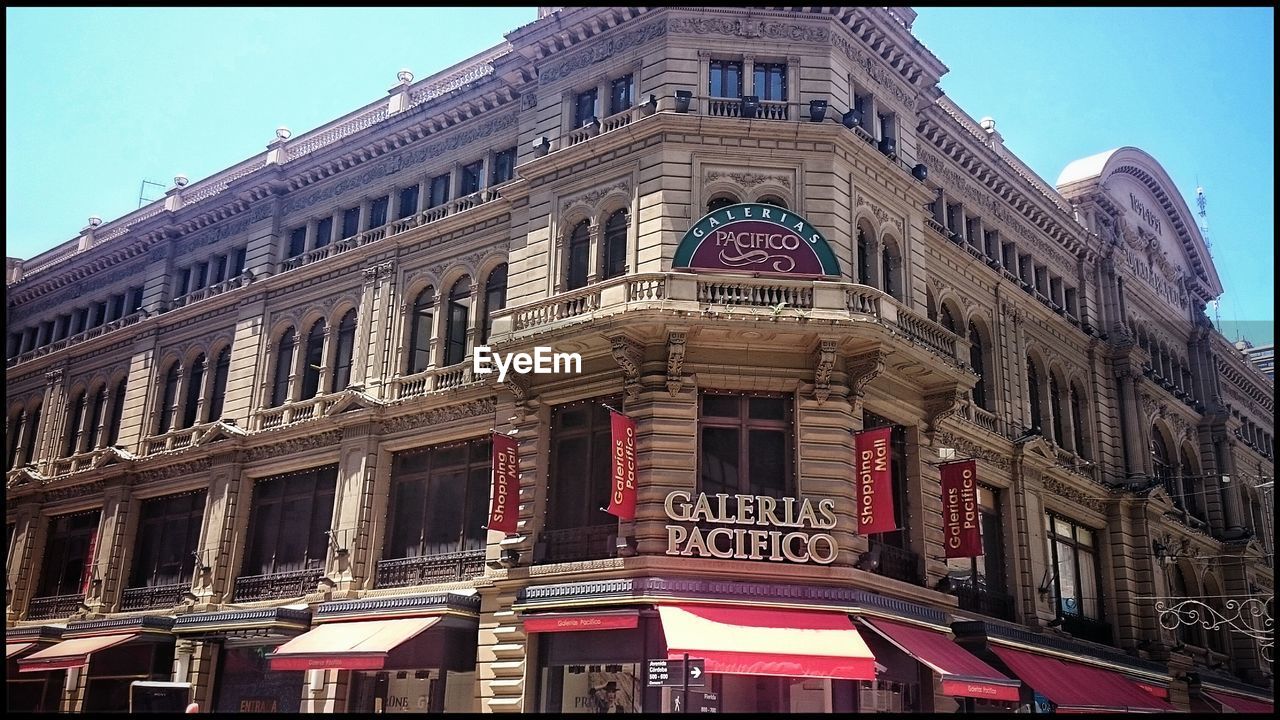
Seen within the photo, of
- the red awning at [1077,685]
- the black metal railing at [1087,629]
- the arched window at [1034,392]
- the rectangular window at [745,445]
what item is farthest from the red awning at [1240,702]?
the rectangular window at [745,445]

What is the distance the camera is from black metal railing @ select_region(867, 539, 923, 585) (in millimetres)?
24062

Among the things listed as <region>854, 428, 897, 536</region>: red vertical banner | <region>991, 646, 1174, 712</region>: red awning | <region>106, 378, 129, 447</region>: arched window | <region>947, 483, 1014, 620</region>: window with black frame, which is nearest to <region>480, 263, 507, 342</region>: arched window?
<region>854, 428, 897, 536</region>: red vertical banner

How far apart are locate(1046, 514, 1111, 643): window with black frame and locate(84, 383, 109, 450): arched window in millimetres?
33722

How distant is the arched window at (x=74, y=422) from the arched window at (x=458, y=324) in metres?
19.3

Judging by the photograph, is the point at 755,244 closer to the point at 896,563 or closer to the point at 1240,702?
the point at 896,563

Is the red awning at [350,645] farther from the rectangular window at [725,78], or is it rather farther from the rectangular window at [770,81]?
the rectangular window at [770,81]

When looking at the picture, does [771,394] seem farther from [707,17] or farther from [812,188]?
[707,17]

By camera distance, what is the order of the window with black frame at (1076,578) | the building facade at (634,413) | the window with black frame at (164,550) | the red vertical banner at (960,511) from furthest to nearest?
the window with black frame at (164,550), the window with black frame at (1076,578), the red vertical banner at (960,511), the building facade at (634,413)

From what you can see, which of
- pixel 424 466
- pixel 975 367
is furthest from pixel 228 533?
pixel 975 367

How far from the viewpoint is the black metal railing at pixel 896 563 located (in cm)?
2406

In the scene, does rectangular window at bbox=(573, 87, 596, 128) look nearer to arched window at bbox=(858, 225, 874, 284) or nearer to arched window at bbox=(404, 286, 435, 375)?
arched window at bbox=(404, 286, 435, 375)

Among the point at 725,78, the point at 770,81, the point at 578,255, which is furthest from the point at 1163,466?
the point at 578,255

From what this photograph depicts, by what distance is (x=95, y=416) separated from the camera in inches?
1615

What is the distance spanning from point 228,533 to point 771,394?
17.9 m
